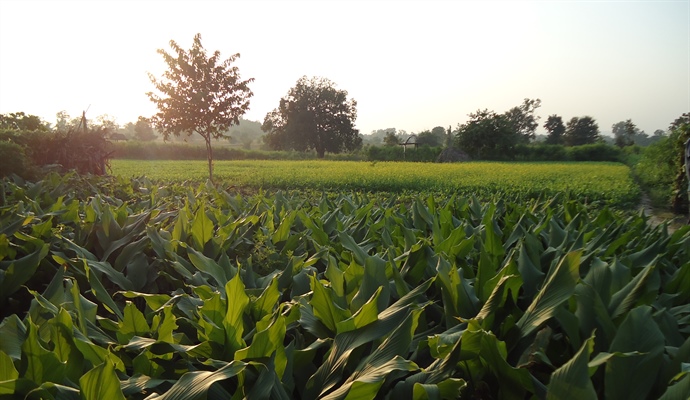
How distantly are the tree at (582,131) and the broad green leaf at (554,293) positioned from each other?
277ft

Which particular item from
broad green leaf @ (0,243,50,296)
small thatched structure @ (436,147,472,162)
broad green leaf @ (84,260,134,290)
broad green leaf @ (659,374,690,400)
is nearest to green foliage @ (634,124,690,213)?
broad green leaf @ (659,374,690,400)

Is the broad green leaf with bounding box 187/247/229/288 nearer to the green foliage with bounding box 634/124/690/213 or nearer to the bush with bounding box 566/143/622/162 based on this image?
the green foliage with bounding box 634/124/690/213

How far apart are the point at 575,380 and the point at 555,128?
291ft

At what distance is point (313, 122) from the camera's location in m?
58.7

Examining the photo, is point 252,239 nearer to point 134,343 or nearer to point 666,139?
point 134,343

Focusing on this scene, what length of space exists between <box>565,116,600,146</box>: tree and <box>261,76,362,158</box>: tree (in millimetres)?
41779

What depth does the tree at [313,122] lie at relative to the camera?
58.5 meters

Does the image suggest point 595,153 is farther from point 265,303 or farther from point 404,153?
point 265,303

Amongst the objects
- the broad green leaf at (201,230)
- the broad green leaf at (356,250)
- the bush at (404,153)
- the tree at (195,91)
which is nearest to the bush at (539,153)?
the bush at (404,153)

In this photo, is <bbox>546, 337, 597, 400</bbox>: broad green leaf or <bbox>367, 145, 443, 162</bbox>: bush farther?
<bbox>367, 145, 443, 162</bbox>: bush

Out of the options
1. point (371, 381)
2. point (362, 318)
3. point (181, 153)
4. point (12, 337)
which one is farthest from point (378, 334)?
point (181, 153)

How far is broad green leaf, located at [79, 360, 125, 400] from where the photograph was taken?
0.80 m

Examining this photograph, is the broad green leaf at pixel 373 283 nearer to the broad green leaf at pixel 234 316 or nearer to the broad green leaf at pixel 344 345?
the broad green leaf at pixel 344 345

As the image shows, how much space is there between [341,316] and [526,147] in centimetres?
5187
